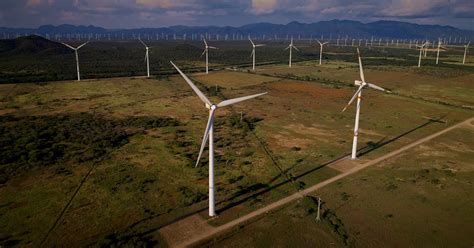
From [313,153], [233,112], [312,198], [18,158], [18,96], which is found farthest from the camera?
[18,96]

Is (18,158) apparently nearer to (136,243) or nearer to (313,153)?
(136,243)

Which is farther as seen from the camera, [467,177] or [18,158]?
[18,158]

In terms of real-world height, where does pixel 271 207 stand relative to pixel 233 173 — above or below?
below

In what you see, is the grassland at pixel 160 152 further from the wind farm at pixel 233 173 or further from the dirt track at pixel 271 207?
the dirt track at pixel 271 207

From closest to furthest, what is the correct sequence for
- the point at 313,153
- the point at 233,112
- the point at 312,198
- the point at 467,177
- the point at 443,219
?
1. the point at 443,219
2. the point at 312,198
3. the point at 467,177
4. the point at 313,153
5. the point at 233,112

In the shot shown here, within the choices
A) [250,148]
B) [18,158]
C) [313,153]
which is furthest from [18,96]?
[313,153]

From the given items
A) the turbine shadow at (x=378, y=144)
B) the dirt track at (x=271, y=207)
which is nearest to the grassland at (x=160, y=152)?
the turbine shadow at (x=378, y=144)

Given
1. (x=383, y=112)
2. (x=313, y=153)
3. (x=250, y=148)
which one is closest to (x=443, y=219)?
(x=313, y=153)

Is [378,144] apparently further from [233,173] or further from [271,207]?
[271,207]

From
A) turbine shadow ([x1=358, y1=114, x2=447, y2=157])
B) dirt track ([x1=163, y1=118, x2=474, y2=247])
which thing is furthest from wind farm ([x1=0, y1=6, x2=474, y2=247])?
turbine shadow ([x1=358, y1=114, x2=447, y2=157])

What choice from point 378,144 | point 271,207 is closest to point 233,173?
point 271,207
